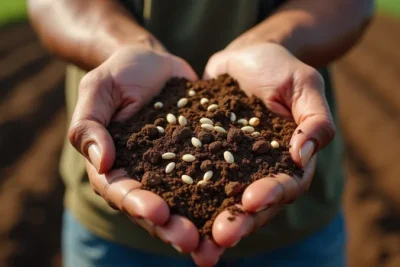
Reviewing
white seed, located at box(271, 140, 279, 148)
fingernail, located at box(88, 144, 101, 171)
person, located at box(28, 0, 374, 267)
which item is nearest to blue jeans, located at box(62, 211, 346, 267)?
person, located at box(28, 0, 374, 267)

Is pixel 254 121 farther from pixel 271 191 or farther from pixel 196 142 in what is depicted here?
pixel 271 191

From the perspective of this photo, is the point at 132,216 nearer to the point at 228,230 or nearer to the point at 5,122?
the point at 228,230

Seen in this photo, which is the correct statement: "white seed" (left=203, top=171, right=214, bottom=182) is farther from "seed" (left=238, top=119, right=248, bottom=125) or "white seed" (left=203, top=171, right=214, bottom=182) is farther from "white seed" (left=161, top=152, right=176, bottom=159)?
"seed" (left=238, top=119, right=248, bottom=125)

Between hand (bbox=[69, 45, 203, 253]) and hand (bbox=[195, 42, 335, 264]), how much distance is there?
99mm

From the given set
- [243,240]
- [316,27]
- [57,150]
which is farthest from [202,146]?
[57,150]

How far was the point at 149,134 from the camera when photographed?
1793 mm

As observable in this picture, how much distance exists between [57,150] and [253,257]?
320cm

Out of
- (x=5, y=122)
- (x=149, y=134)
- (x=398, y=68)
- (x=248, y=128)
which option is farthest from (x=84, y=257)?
(x=398, y=68)

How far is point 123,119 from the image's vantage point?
186cm

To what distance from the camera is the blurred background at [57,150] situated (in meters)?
3.99

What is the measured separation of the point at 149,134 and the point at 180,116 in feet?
0.42

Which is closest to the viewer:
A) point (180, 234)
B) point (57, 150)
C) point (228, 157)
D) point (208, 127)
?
point (180, 234)

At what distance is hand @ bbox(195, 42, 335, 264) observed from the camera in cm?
150

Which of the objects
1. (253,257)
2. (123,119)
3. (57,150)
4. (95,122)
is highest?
(95,122)
